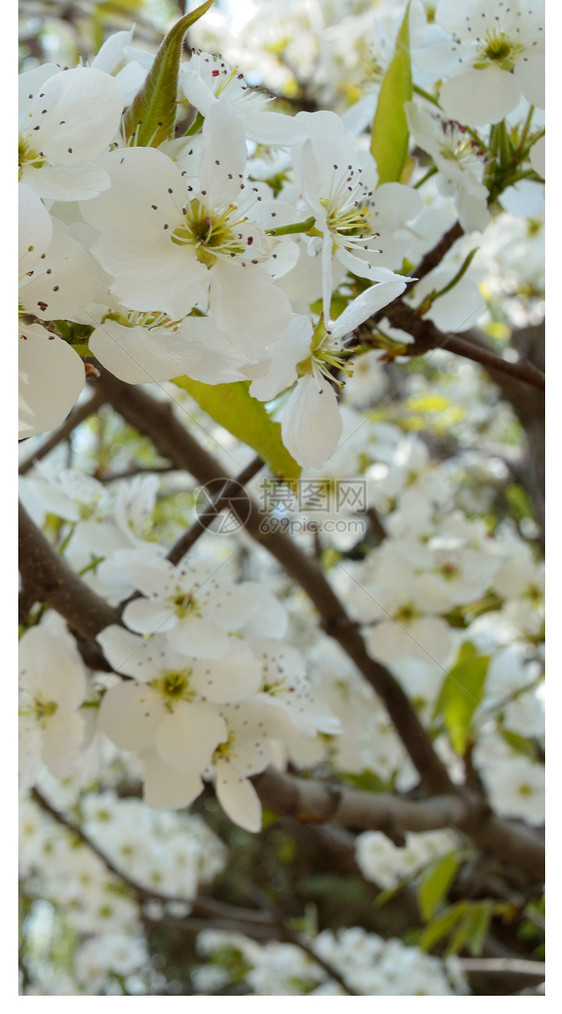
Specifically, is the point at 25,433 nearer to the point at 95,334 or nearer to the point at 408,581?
the point at 95,334

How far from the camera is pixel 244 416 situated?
1.24ft

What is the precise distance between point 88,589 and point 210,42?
96cm

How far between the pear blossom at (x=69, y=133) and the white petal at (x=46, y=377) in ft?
0.14

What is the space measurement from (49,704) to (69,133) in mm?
297

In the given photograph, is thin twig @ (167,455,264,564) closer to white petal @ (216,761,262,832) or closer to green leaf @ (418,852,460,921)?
white petal @ (216,761,262,832)

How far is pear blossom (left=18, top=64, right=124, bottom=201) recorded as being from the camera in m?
0.26

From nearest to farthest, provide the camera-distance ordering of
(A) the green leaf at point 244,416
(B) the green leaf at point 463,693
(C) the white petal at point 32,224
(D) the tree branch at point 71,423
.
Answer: (C) the white petal at point 32,224, (A) the green leaf at point 244,416, (D) the tree branch at point 71,423, (B) the green leaf at point 463,693

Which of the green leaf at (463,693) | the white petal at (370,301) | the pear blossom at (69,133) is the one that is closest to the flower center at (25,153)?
the pear blossom at (69,133)

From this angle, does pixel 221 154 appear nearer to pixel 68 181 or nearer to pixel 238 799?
pixel 68 181

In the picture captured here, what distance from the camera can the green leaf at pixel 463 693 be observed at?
768mm

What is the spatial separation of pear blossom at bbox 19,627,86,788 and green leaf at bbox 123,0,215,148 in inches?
10.7

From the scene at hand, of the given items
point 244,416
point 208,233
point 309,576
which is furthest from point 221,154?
point 309,576

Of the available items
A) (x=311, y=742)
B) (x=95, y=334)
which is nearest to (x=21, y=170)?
(x=95, y=334)

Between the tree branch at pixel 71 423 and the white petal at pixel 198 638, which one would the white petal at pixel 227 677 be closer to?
the white petal at pixel 198 638
